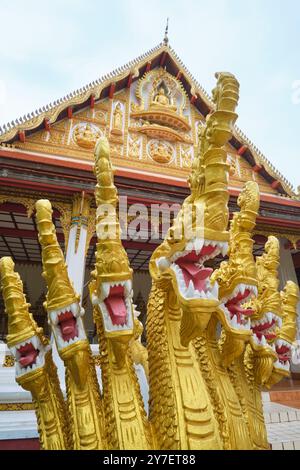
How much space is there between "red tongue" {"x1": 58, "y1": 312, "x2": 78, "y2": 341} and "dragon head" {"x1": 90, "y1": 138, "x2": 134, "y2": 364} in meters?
0.18

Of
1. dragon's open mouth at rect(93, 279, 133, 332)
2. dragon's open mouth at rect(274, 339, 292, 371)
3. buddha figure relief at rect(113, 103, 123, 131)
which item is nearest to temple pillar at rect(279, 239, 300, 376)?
buddha figure relief at rect(113, 103, 123, 131)

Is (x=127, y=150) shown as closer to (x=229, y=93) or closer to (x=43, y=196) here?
(x=43, y=196)

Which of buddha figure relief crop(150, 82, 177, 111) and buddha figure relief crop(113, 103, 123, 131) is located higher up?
buddha figure relief crop(150, 82, 177, 111)

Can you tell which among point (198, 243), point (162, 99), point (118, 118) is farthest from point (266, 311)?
point (162, 99)

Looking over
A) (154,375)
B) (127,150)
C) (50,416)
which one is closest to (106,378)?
(154,375)

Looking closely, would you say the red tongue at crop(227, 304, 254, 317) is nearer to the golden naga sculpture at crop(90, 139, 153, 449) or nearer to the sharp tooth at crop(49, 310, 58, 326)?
the golden naga sculpture at crop(90, 139, 153, 449)

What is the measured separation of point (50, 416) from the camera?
150cm

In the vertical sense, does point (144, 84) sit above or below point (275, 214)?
above

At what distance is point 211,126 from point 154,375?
4.04 feet

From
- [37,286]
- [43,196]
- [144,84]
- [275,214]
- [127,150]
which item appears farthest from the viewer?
[37,286]

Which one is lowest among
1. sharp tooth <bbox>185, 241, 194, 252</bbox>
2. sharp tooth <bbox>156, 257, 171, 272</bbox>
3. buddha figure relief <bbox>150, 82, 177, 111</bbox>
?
sharp tooth <bbox>156, 257, 171, 272</bbox>

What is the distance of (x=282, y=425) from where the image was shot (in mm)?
3941

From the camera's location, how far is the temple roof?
7.16 meters
